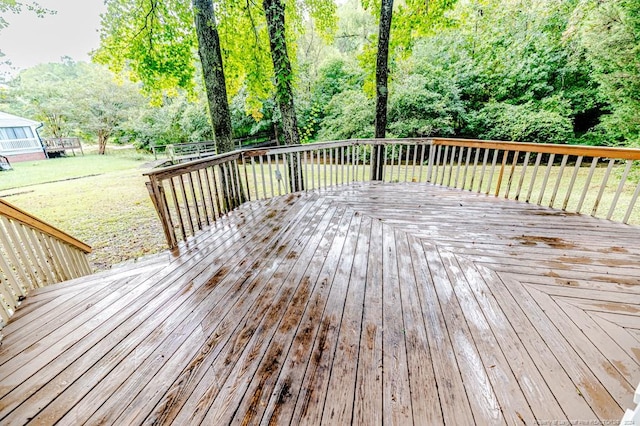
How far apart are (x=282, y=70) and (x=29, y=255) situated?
4338 millimetres

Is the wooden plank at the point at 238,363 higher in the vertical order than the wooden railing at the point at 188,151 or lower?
lower

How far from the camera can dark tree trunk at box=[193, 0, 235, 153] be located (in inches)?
167

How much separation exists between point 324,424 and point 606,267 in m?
2.70

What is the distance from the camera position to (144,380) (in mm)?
1363

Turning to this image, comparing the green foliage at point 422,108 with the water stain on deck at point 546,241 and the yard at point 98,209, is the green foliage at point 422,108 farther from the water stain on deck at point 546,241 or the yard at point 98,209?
the yard at point 98,209

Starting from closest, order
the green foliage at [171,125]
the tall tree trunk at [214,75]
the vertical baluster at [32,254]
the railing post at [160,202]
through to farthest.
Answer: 1. the vertical baluster at [32,254]
2. the railing post at [160,202]
3. the tall tree trunk at [214,75]
4. the green foliage at [171,125]

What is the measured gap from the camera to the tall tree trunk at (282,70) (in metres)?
4.55

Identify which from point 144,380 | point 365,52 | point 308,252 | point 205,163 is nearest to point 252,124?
point 365,52

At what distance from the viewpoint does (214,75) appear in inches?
176

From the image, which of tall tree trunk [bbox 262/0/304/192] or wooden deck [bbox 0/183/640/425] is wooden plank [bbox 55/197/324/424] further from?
tall tree trunk [bbox 262/0/304/192]

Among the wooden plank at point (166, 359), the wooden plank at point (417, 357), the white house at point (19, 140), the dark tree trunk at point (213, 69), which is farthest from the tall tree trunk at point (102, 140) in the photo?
the wooden plank at point (417, 357)

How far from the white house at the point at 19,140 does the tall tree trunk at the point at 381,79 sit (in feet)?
77.5

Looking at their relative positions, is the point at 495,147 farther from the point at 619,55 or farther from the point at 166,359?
the point at 619,55

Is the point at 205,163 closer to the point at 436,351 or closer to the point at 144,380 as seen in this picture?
the point at 144,380
